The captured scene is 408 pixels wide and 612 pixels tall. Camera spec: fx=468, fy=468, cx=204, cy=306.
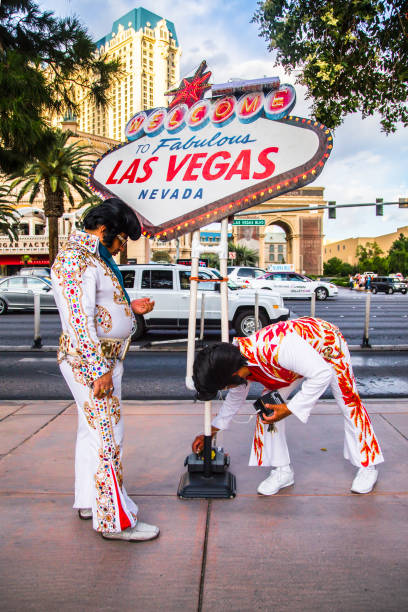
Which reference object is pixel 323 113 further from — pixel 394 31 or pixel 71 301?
pixel 71 301

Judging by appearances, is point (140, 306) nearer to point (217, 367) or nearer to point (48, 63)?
point (217, 367)

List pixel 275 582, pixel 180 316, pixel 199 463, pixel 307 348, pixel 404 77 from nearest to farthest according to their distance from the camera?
pixel 275 582 → pixel 307 348 → pixel 199 463 → pixel 404 77 → pixel 180 316

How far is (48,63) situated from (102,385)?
21.4 feet

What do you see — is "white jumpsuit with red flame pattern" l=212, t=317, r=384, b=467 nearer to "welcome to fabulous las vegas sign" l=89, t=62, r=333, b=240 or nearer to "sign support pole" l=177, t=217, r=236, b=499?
"sign support pole" l=177, t=217, r=236, b=499

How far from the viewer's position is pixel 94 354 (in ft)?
7.79

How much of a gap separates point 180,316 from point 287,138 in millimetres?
8180

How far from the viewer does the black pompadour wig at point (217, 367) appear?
8.66ft

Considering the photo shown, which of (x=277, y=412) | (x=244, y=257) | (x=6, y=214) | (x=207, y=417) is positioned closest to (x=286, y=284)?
(x=6, y=214)

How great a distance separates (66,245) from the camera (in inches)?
98.2

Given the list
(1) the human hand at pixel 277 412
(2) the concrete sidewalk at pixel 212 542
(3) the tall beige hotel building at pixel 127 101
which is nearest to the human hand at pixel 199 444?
(2) the concrete sidewalk at pixel 212 542

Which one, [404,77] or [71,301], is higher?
[404,77]

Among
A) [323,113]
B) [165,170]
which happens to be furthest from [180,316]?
[165,170]

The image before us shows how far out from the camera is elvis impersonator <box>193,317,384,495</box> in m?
2.69

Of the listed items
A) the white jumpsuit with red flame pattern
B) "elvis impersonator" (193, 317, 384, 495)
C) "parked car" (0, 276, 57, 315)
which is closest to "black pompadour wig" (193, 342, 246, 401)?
"elvis impersonator" (193, 317, 384, 495)
